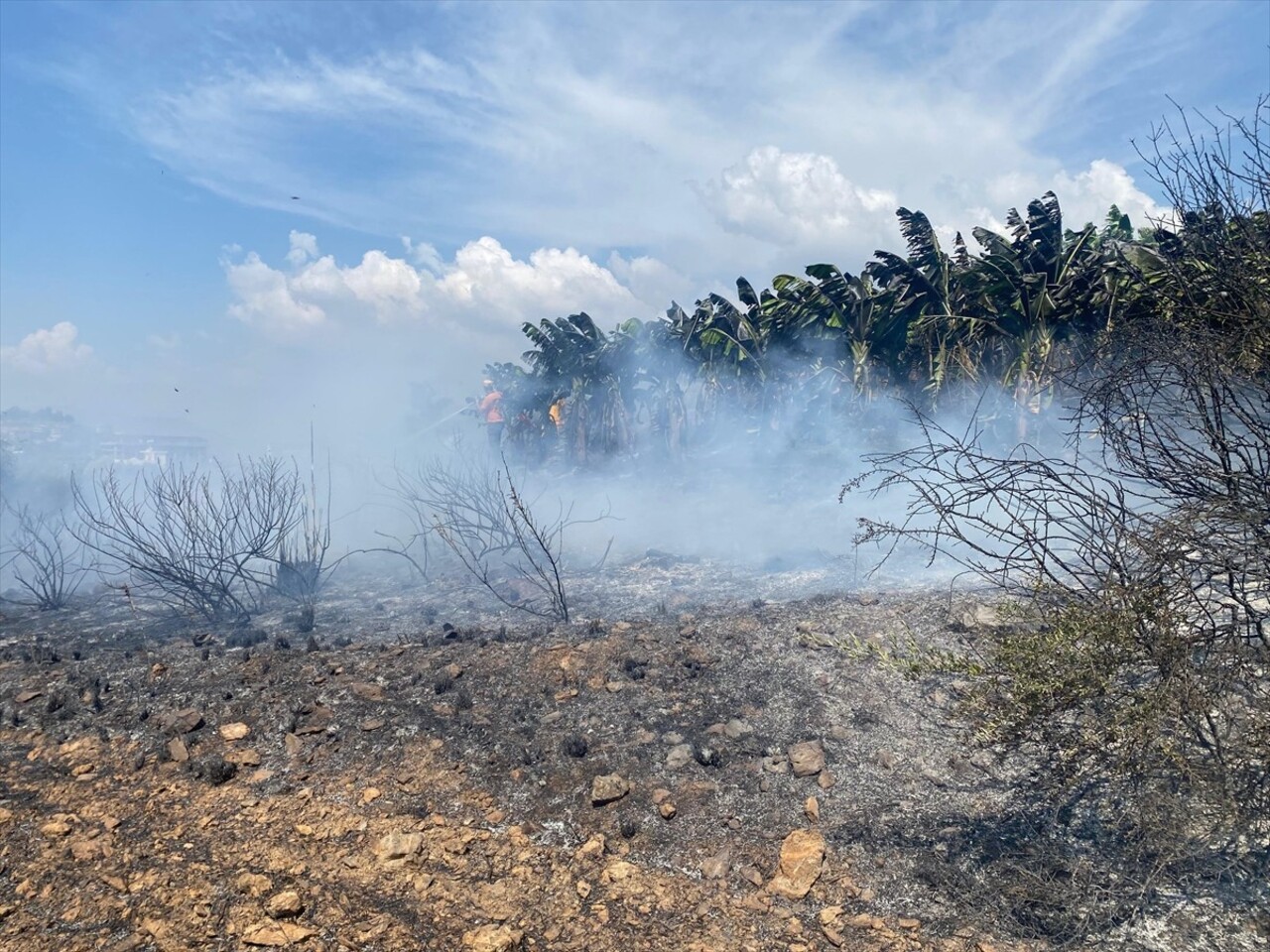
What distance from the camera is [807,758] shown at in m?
5.12

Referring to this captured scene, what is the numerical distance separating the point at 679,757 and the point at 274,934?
2.42m

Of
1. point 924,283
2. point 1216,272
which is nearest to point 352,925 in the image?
point 1216,272

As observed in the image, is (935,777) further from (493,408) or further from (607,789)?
(493,408)

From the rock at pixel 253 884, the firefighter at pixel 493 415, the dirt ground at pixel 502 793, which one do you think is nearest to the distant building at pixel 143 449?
the firefighter at pixel 493 415

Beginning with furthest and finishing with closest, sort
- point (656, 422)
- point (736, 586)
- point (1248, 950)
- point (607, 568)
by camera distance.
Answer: point (656, 422) → point (607, 568) → point (736, 586) → point (1248, 950)

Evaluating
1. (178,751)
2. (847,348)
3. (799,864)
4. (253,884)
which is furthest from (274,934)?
(847,348)

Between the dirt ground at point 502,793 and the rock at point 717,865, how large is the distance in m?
0.01

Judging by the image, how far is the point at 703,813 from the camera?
4.77 m

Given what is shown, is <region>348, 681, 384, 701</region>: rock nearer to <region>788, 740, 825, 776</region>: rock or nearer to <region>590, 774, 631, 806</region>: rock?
<region>590, 774, 631, 806</region>: rock

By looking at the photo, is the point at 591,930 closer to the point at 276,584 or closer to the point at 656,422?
the point at 276,584

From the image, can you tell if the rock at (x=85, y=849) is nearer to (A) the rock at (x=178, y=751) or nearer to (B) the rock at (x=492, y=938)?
(A) the rock at (x=178, y=751)

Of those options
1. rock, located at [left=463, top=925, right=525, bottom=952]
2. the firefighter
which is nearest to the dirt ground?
rock, located at [left=463, top=925, right=525, bottom=952]

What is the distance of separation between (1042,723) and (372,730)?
421 cm

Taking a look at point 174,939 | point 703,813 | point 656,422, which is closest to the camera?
point 174,939
